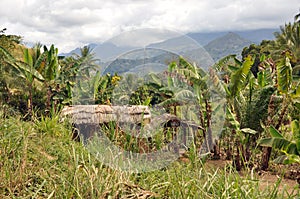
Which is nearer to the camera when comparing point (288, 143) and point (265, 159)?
point (288, 143)

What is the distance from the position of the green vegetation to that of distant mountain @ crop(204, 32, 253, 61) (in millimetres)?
293

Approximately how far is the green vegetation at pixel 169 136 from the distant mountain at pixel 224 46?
0.29 meters

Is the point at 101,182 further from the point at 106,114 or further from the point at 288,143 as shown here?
the point at 106,114

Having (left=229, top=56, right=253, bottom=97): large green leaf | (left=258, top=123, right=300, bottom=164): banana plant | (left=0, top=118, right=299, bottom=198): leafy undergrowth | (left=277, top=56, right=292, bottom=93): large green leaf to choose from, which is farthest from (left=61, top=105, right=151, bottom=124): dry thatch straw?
(left=277, top=56, right=292, bottom=93): large green leaf

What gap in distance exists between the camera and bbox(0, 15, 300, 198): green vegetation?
3.32 m

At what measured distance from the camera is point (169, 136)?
20.4 feet

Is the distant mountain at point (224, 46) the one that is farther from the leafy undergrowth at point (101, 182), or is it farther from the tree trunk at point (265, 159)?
the leafy undergrowth at point (101, 182)

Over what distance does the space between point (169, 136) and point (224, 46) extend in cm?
283

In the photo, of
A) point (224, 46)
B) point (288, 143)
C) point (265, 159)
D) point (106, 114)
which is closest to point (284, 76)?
point (288, 143)

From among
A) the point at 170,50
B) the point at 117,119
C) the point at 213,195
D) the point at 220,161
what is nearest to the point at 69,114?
the point at 117,119

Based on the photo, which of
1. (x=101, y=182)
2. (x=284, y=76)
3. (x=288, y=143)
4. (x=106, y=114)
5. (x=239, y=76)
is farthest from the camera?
(x=106, y=114)

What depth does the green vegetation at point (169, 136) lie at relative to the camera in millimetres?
3324

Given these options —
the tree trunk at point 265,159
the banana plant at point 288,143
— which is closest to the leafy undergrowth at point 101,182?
the banana plant at point 288,143

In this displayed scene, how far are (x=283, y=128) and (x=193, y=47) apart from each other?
2.56 meters
